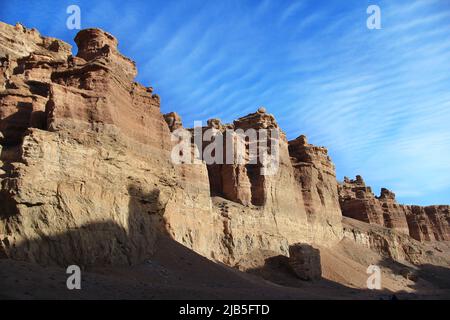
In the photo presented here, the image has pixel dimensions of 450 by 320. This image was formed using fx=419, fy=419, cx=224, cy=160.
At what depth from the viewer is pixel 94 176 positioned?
18.7 meters

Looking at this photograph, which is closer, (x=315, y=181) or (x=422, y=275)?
(x=315, y=181)

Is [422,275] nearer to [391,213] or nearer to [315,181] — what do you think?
[315,181]

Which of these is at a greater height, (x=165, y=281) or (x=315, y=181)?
(x=315, y=181)

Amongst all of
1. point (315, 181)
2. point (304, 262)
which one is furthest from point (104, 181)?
point (315, 181)

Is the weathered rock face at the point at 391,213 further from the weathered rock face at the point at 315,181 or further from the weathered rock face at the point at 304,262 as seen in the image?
the weathered rock face at the point at 304,262

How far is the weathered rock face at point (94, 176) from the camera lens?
15898 millimetres

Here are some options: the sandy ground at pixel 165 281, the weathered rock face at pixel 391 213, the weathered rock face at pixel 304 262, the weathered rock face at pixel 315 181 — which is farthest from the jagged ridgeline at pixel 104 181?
the weathered rock face at pixel 391 213

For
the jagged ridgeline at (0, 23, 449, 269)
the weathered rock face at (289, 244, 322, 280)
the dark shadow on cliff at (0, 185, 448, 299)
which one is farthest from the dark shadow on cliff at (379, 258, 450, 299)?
the dark shadow on cliff at (0, 185, 448, 299)

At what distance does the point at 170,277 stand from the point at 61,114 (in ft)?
29.3

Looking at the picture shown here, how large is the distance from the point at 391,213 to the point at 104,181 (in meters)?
61.0

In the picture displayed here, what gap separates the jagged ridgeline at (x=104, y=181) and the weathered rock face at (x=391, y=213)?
27870mm
